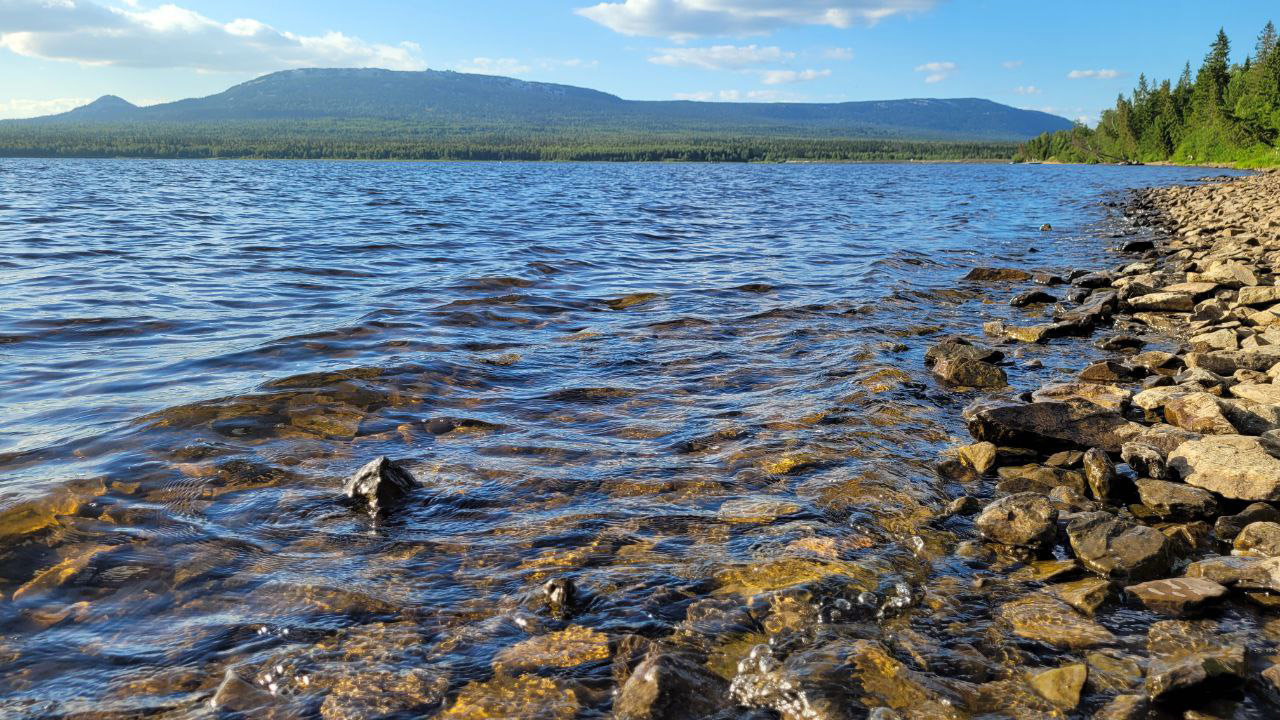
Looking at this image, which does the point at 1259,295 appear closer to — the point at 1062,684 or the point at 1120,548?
the point at 1120,548

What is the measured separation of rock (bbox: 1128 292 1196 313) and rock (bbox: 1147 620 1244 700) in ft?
30.6

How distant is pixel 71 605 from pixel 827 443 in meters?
5.20

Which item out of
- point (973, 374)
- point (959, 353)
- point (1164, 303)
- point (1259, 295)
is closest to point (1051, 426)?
point (973, 374)

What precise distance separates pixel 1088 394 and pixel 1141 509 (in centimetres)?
251

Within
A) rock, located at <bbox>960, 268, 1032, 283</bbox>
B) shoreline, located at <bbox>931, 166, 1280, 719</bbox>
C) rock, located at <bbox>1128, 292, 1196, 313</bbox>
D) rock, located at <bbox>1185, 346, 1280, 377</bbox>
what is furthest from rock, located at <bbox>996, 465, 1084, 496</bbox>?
rock, located at <bbox>960, 268, 1032, 283</bbox>

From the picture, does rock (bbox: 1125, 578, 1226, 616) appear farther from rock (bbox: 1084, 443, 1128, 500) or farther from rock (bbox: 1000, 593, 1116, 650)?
rock (bbox: 1084, 443, 1128, 500)

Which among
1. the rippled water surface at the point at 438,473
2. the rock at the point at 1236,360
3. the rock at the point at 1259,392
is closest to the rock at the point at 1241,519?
the rippled water surface at the point at 438,473

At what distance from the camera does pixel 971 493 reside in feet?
→ 18.4

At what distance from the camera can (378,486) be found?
5.22 m

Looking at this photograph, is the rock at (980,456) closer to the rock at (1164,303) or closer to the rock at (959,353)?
the rock at (959,353)

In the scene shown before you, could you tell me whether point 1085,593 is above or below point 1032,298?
below

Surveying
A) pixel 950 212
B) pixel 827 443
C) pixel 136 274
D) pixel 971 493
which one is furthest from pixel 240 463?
pixel 950 212

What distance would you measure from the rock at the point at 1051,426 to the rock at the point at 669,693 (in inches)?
150

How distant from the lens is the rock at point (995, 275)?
15953 mm
